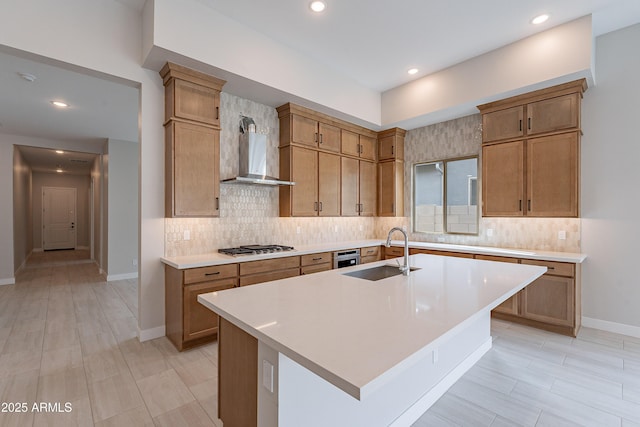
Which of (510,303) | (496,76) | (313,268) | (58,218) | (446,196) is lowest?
(510,303)

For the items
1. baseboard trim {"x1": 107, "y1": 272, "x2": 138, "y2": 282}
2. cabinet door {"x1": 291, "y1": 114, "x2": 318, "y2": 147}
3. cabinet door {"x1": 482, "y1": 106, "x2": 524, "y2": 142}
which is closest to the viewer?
cabinet door {"x1": 482, "y1": 106, "x2": 524, "y2": 142}

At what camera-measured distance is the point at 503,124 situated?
12.9ft

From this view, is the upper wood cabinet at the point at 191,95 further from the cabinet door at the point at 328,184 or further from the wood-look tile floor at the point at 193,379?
the wood-look tile floor at the point at 193,379

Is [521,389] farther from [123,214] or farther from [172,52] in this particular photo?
[123,214]

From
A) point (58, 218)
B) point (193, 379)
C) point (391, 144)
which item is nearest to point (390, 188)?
point (391, 144)

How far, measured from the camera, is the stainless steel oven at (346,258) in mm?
4297

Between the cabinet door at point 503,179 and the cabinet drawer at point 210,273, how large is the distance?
339 cm

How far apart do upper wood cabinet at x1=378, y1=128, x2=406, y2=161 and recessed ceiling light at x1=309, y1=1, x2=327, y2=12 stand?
266cm

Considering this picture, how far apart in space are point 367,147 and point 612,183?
324 cm

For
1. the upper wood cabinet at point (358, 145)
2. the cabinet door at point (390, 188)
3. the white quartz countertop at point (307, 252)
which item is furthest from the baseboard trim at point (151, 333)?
the cabinet door at point (390, 188)

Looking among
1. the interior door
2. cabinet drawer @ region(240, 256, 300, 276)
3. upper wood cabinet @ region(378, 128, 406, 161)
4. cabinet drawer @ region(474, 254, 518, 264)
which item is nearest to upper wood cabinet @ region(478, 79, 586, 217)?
cabinet drawer @ region(474, 254, 518, 264)

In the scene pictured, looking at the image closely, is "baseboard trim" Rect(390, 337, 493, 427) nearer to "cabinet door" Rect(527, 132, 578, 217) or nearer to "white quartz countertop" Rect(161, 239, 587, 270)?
"white quartz countertop" Rect(161, 239, 587, 270)

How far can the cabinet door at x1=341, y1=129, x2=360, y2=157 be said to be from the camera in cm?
488

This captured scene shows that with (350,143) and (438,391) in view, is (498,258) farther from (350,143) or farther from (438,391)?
(350,143)
